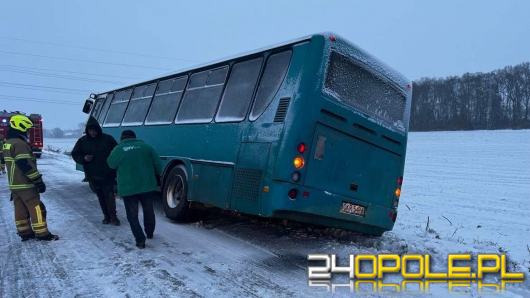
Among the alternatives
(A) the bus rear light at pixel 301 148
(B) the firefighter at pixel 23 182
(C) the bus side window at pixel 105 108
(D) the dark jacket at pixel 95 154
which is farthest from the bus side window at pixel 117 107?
(A) the bus rear light at pixel 301 148

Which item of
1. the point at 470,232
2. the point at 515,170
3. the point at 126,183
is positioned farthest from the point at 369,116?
the point at 515,170

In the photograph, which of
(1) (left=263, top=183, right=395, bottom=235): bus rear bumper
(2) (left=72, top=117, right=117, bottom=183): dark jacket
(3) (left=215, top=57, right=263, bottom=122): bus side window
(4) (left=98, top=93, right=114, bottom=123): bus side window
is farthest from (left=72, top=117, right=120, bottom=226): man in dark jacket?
(4) (left=98, top=93, right=114, bottom=123): bus side window

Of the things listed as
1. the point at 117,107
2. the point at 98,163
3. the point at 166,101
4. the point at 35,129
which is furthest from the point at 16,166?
the point at 35,129

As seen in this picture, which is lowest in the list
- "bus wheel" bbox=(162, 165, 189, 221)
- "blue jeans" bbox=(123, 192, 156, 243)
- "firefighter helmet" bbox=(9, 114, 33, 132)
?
"blue jeans" bbox=(123, 192, 156, 243)

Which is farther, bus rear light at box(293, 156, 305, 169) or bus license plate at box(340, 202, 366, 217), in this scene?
bus license plate at box(340, 202, 366, 217)

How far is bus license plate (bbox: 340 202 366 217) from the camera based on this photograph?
20.6ft

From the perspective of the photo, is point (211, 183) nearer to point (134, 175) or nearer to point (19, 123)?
point (134, 175)

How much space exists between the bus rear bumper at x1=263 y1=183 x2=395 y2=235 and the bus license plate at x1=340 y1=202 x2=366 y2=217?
5 centimetres

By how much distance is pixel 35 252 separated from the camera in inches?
226

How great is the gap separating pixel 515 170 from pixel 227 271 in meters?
23.5

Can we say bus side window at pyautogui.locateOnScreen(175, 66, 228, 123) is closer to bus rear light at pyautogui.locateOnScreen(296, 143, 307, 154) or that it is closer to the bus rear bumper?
bus rear light at pyautogui.locateOnScreen(296, 143, 307, 154)

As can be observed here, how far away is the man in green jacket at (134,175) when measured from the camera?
6.12m

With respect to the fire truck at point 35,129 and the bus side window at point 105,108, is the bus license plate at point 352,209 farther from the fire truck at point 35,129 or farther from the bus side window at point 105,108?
the fire truck at point 35,129

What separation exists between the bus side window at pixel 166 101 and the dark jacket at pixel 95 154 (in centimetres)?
163
